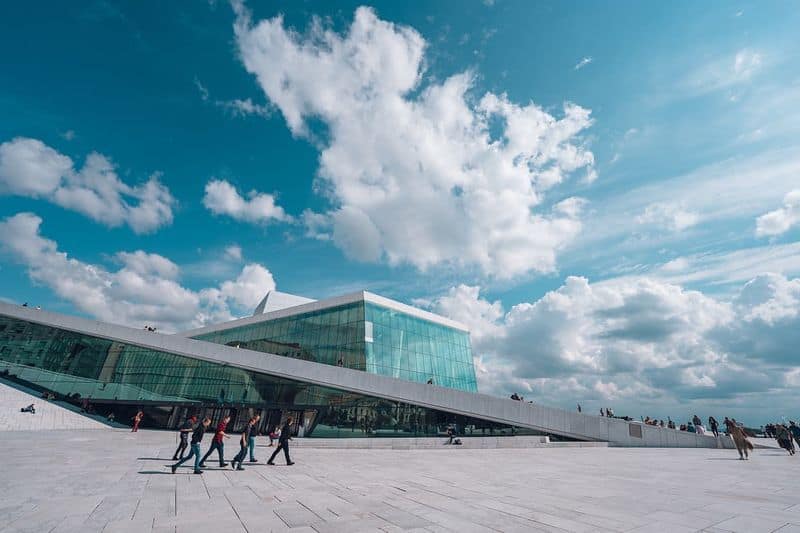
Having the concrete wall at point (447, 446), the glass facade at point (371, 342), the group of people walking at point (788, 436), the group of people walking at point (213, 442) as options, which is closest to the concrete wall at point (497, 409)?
the concrete wall at point (447, 446)

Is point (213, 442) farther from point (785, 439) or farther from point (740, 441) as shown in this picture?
point (785, 439)

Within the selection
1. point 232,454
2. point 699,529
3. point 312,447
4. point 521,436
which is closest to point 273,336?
point 312,447

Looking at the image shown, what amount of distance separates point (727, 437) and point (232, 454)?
101 ft

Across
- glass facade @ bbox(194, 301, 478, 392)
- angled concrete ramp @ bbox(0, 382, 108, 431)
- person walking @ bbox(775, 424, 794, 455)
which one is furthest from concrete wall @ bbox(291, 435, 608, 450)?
angled concrete ramp @ bbox(0, 382, 108, 431)

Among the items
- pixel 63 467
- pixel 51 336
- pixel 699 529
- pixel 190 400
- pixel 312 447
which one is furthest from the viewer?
pixel 51 336

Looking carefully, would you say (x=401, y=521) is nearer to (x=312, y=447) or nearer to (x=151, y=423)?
(x=312, y=447)

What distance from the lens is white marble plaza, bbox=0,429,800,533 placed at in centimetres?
595

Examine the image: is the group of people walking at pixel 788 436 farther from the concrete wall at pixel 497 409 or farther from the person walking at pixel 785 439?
the concrete wall at pixel 497 409

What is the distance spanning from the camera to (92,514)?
6.38m

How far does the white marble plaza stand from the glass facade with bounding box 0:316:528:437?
36.0 ft

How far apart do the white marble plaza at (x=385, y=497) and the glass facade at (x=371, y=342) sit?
21.3 m

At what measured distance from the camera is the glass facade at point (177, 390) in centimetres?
2423

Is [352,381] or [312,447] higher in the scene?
[352,381]

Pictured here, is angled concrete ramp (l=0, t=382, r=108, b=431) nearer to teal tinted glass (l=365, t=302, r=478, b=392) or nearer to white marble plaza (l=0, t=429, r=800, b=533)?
white marble plaza (l=0, t=429, r=800, b=533)
